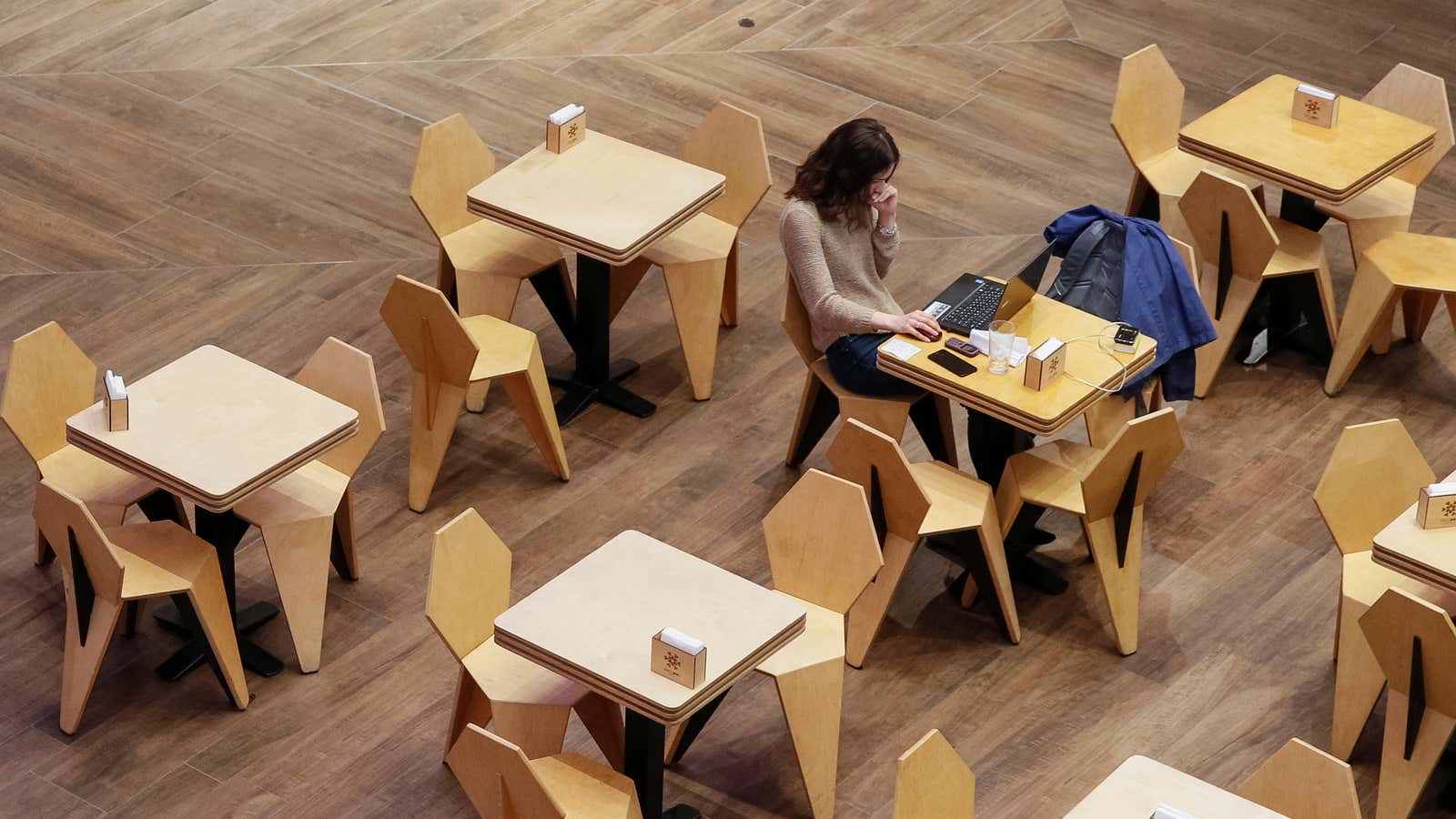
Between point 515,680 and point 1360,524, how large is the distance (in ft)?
7.90

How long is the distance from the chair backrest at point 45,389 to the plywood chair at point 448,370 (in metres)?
0.92

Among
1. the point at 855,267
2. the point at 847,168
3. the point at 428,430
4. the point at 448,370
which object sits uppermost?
the point at 847,168

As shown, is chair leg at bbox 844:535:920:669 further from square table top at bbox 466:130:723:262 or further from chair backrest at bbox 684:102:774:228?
chair backrest at bbox 684:102:774:228

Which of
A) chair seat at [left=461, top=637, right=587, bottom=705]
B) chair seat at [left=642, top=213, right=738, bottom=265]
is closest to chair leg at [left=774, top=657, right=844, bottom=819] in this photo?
chair seat at [left=461, top=637, right=587, bottom=705]

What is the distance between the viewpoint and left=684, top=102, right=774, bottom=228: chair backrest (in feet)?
23.3

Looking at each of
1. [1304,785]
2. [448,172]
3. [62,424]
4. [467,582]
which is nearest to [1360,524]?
[1304,785]

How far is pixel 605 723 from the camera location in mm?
5137

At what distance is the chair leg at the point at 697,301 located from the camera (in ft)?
22.7

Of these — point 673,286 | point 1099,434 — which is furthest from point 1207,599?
point 673,286

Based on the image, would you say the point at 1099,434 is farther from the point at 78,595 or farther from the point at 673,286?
the point at 78,595

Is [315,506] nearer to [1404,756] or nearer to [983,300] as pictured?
[983,300]

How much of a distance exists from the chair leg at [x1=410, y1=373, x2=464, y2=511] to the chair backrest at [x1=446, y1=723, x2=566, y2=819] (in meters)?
1.94

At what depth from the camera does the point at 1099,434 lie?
6.16 m

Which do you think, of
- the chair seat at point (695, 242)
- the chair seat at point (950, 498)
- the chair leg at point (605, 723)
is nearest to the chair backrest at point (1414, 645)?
the chair seat at point (950, 498)
